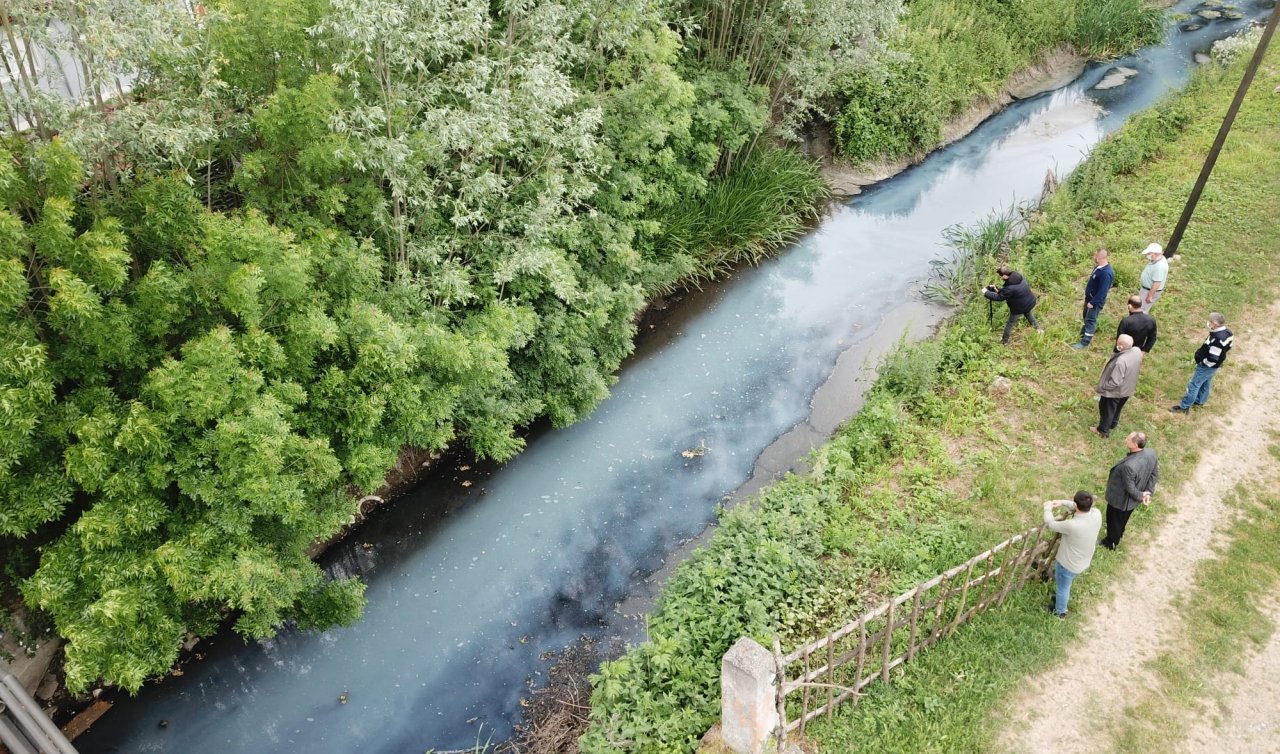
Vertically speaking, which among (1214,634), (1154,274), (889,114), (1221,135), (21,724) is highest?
(21,724)

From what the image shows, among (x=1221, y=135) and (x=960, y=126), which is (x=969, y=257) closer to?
(x=1221, y=135)

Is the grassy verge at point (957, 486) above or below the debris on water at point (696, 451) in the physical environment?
below

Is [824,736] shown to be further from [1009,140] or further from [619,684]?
[1009,140]

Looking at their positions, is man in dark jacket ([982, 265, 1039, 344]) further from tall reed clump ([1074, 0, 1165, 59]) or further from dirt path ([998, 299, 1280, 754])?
tall reed clump ([1074, 0, 1165, 59])

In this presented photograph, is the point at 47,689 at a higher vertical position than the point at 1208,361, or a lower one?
higher

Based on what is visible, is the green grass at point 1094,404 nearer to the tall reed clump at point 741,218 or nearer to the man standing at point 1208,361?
the man standing at point 1208,361

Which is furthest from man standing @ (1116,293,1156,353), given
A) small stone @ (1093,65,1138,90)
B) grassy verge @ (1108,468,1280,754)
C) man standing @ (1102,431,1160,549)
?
small stone @ (1093,65,1138,90)

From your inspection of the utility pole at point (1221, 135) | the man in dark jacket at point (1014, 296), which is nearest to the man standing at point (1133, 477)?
the man in dark jacket at point (1014, 296)

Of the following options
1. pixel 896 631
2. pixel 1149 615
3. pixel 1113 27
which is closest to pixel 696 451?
pixel 896 631
